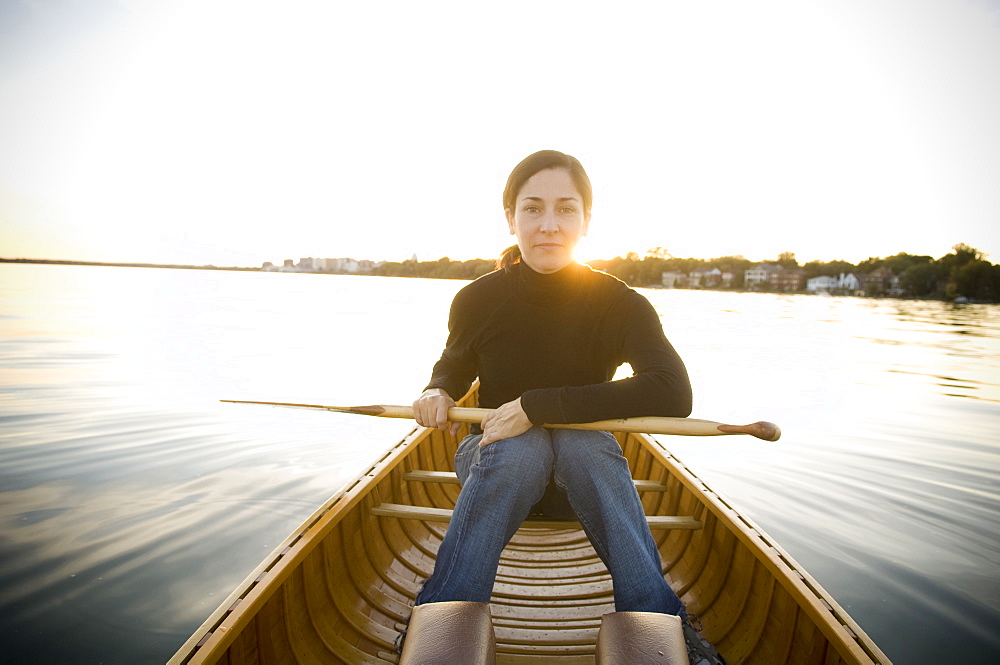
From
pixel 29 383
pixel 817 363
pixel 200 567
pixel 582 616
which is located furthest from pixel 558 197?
pixel 817 363

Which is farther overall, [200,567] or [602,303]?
[200,567]

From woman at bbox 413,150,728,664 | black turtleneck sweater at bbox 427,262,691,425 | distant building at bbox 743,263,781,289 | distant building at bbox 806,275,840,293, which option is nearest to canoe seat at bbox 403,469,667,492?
woman at bbox 413,150,728,664

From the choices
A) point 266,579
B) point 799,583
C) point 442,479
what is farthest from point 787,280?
point 266,579

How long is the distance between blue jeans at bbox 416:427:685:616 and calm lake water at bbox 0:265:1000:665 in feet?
9.05

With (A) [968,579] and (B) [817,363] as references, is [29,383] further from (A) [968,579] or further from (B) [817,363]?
(B) [817,363]

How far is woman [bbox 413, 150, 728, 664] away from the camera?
1811mm

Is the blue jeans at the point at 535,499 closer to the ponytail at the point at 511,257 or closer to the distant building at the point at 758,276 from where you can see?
the ponytail at the point at 511,257

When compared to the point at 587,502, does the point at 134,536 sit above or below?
below

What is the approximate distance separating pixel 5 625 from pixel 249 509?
78.2 inches

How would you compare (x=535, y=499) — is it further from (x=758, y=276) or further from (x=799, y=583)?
(x=758, y=276)

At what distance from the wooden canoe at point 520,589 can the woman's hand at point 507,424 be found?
85 cm

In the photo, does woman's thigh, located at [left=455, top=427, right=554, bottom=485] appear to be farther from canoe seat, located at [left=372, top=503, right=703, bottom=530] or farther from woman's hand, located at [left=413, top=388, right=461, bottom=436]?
canoe seat, located at [left=372, top=503, right=703, bottom=530]

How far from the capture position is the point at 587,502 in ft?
6.30

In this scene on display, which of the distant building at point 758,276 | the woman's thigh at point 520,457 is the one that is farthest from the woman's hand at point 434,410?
the distant building at point 758,276
